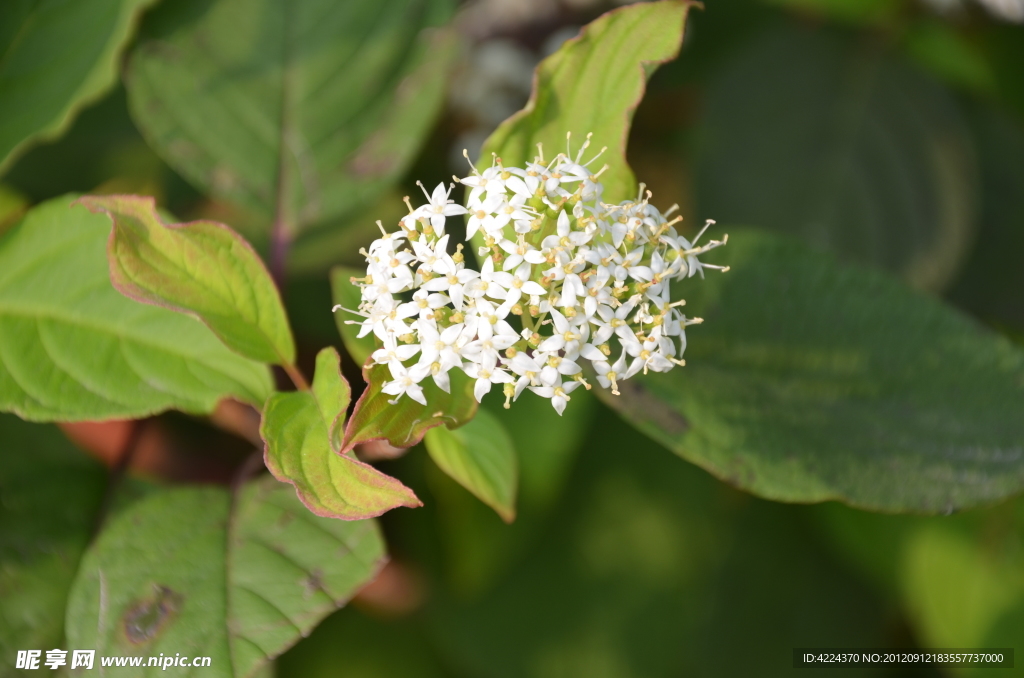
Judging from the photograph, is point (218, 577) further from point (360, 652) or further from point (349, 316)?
point (360, 652)

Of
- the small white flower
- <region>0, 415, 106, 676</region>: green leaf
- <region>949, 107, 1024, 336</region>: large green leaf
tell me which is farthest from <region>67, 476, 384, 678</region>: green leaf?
<region>949, 107, 1024, 336</region>: large green leaf

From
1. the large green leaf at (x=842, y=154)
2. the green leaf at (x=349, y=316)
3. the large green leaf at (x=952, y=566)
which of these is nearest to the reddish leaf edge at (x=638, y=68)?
the green leaf at (x=349, y=316)

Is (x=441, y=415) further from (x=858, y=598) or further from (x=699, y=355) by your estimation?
(x=858, y=598)

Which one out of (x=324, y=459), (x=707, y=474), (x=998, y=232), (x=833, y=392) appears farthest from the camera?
(x=998, y=232)

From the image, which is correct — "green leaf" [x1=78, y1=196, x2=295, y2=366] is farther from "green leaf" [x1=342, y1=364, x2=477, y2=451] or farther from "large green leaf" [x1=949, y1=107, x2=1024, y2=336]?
"large green leaf" [x1=949, y1=107, x2=1024, y2=336]

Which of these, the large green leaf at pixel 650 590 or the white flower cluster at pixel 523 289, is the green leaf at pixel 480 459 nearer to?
the white flower cluster at pixel 523 289

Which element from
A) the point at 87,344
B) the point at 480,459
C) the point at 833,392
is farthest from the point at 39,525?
the point at 833,392
